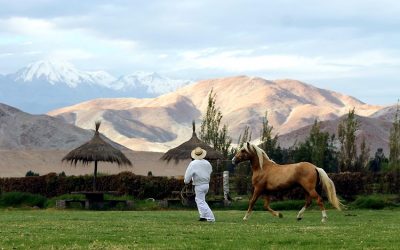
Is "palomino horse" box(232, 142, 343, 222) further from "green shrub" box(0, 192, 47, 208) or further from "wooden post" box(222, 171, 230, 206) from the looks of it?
"green shrub" box(0, 192, 47, 208)

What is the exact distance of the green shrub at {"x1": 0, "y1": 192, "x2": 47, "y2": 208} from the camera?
109ft

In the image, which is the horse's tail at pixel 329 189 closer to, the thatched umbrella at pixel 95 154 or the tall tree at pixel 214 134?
the thatched umbrella at pixel 95 154

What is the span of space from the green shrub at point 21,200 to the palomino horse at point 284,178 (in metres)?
15.1

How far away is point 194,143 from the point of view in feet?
121

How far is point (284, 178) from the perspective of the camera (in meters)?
19.6

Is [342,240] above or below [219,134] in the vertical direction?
below

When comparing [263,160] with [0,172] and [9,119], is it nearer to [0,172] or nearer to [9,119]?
[0,172]

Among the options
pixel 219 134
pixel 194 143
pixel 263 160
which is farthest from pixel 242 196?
pixel 263 160

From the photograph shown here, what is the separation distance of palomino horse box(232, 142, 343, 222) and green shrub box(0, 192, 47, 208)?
15085mm

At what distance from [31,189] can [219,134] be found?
993 cm

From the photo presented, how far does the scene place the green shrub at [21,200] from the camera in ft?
109

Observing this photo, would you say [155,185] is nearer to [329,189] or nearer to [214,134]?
[214,134]

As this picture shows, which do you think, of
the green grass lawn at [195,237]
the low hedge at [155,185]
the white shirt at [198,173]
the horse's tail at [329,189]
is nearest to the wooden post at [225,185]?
the low hedge at [155,185]

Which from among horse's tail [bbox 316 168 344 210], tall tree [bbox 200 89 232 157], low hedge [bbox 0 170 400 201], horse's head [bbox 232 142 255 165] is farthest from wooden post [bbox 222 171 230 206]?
horse's tail [bbox 316 168 344 210]
